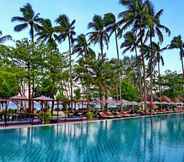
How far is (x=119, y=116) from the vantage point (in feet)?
134

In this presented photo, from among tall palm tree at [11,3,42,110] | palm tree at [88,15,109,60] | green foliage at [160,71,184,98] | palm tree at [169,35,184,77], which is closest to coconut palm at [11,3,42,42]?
tall palm tree at [11,3,42,110]

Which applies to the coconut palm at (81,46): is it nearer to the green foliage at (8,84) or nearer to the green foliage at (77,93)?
the green foliage at (77,93)

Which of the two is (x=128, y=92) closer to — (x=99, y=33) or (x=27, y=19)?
(x=99, y=33)

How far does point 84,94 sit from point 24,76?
19.7 m

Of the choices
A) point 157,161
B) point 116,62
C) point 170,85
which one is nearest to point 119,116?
point 116,62

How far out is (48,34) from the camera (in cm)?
4925

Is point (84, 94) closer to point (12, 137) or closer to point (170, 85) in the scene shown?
point (170, 85)

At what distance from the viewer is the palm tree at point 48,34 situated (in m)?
48.1

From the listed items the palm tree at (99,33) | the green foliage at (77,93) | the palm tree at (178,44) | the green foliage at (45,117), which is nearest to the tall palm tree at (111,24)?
the palm tree at (99,33)

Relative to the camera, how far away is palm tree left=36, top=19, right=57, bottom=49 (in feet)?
158

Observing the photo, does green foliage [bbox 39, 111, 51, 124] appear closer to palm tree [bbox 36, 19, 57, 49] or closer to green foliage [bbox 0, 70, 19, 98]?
green foliage [bbox 0, 70, 19, 98]

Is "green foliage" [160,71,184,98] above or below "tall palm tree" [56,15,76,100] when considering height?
below

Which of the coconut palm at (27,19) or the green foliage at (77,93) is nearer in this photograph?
the coconut palm at (27,19)

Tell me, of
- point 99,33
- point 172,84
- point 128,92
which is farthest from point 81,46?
point 172,84
